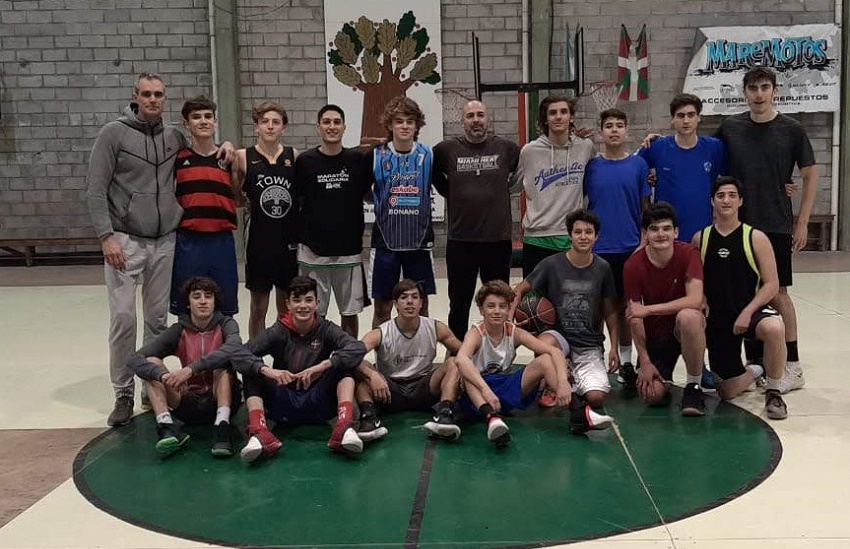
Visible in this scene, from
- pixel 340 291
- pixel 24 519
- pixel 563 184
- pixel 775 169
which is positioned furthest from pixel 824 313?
pixel 24 519

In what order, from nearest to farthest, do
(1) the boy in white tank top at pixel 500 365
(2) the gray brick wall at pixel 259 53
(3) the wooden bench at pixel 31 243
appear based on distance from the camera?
(1) the boy in white tank top at pixel 500 365 → (2) the gray brick wall at pixel 259 53 → (3) the wooden bench at pixel 31 243

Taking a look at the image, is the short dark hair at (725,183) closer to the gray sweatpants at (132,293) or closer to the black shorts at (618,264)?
the black shorts at (618,264)

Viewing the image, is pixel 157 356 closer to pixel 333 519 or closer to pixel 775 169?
pixel 333 519

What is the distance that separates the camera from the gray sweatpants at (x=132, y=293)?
177 inches

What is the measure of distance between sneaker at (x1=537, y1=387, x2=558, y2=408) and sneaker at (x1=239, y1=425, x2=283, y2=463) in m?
1.61

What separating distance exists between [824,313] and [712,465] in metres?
4.16

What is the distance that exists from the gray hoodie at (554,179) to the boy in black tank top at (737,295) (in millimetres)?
826

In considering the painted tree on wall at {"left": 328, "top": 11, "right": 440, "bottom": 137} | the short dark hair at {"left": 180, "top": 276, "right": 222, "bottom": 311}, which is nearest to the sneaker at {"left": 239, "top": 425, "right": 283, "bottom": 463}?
the short dark hair at {"left": 180, "top": 276, "right": 222, "bottom": 311}

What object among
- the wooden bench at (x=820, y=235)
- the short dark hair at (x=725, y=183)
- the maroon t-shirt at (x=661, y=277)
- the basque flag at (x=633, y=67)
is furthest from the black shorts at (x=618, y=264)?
the wooden bench at (x=820, y=235)

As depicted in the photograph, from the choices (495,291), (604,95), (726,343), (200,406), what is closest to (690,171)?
(726,343)

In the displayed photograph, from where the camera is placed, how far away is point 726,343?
4.56 meters

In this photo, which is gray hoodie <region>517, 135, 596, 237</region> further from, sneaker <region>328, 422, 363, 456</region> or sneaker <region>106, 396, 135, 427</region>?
sneaker <region>106, 396, 135, 427</region>

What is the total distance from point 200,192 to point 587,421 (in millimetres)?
2586

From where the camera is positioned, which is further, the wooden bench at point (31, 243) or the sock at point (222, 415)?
the wooden bench at point (31, 243)
